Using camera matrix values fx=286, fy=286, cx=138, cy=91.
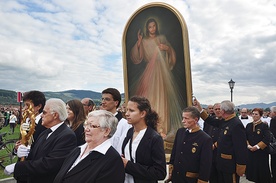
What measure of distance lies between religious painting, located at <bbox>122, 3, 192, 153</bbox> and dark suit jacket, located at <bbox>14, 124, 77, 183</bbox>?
5.73 m

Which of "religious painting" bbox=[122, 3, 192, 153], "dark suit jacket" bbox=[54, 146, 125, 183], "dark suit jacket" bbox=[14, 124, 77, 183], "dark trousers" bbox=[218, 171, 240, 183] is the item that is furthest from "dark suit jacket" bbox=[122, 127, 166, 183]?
"religious painting" bbox=[122, 3, 192, 153]

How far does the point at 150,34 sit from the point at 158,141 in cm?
697

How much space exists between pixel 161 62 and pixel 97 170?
720 cm

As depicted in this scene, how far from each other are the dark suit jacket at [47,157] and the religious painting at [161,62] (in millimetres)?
5734

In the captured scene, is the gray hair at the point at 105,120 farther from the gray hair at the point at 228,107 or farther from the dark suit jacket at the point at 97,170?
the gray hair at the point at 228,107

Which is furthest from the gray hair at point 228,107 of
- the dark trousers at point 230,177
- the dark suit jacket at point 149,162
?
the dark suit jacket at point 149,162

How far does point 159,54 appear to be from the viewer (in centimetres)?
938

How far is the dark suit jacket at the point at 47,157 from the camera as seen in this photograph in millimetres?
3070

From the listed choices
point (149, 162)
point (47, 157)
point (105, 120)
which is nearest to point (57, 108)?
point (47, 157)

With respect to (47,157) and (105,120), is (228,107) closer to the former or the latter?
(105,120)

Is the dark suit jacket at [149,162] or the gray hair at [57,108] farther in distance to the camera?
the gray hair at [57,108]

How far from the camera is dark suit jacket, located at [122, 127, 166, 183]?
9.71 feet

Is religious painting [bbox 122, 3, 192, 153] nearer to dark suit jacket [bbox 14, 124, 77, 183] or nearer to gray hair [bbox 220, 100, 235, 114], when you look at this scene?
gray hair [bbox 220, 100, 235, 114]

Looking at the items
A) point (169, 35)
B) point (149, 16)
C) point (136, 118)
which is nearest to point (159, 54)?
point (169, 35)
